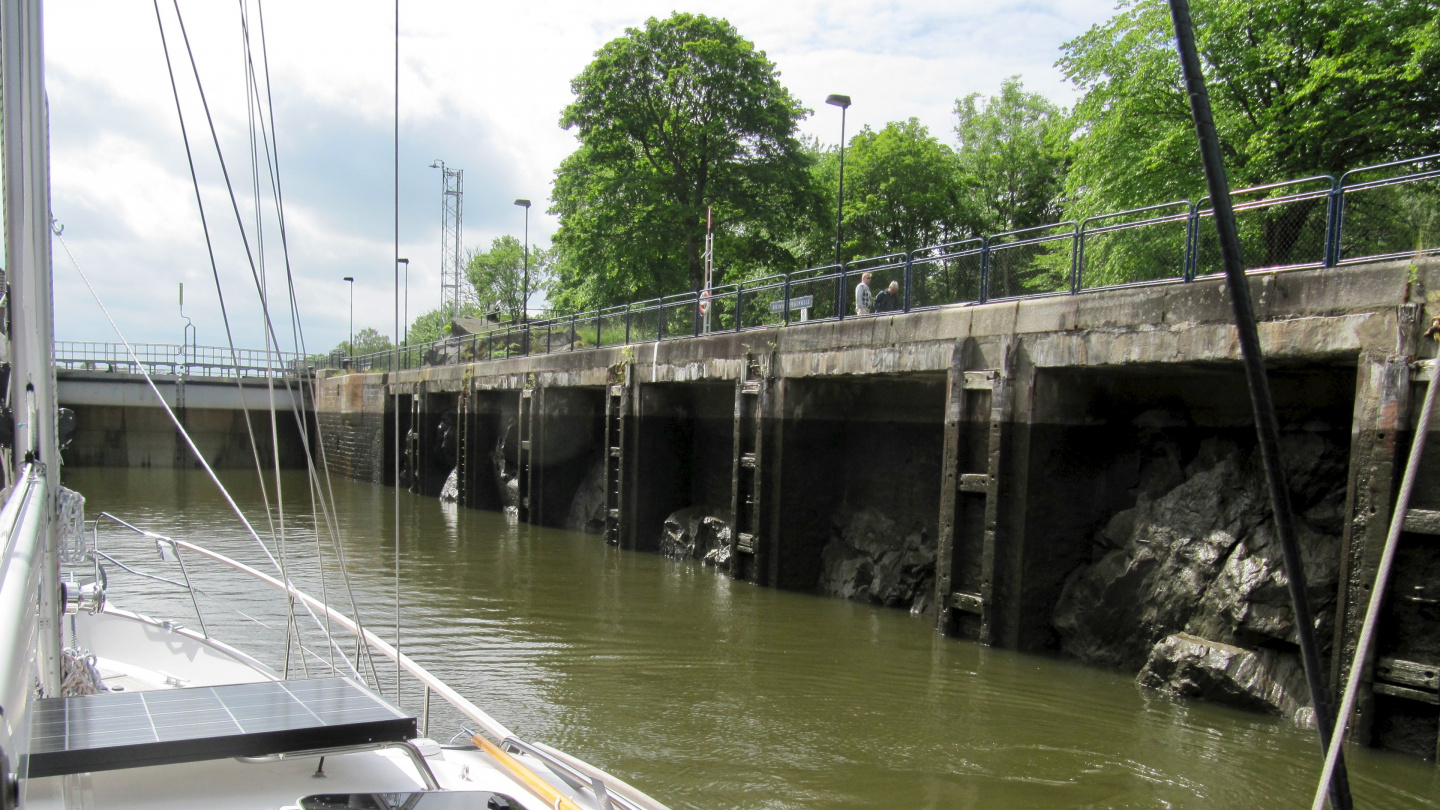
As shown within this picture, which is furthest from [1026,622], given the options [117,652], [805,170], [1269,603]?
[805,170]

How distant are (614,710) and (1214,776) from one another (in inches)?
203

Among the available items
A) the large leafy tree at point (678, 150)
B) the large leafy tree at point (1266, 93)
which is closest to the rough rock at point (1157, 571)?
the large leafy tree at point (1266, 93)

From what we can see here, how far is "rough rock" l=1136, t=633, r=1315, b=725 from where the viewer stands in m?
9.45

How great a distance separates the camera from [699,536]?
1889cm

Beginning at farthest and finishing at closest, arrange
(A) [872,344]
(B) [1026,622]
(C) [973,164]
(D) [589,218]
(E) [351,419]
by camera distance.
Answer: (C) [973,164]
(E) [351,419]
(D) [589,218]
(A) [872,344]
(B) [1026,622]

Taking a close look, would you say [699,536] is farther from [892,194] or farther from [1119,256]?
[892,194]

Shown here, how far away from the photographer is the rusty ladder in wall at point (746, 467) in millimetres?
16172

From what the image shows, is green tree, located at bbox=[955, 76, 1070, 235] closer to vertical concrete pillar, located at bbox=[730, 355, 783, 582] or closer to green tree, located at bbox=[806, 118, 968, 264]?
green tree, located at bbox=[806, 118, 968, 264]

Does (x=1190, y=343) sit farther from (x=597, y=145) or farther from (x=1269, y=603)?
(x=597, y=145)

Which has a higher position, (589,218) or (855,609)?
(589,218)

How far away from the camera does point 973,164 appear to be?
1802 inches

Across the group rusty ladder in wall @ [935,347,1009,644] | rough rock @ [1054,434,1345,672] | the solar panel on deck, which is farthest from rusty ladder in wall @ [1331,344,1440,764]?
the solar panel on deck

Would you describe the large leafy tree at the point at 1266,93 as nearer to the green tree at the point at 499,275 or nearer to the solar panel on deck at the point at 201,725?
the solar panel on deck at the point at 201,725

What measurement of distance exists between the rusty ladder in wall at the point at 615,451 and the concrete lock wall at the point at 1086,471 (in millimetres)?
93
